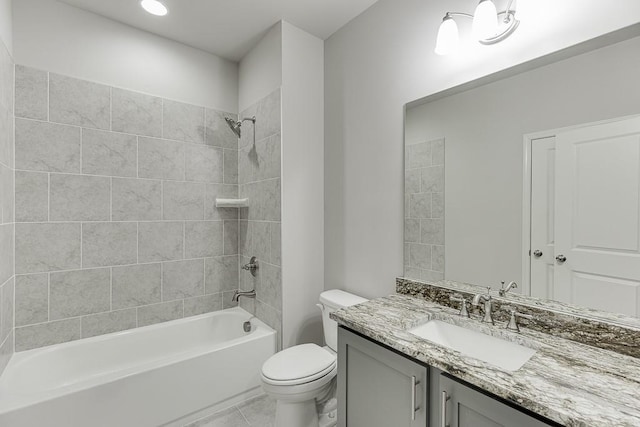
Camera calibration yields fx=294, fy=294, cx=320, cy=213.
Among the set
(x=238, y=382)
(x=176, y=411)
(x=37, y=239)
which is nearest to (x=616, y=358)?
(x=238, y=382)

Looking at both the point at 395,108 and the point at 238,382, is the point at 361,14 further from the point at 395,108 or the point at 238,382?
the point at 238,382

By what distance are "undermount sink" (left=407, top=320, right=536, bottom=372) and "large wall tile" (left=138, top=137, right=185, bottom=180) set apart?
2.13 metres

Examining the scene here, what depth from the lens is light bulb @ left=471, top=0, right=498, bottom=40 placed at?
1.25 m

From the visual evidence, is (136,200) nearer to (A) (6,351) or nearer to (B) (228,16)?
(A) (6,351)

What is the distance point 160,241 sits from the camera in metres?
2.36

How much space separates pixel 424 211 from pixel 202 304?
2.01 m

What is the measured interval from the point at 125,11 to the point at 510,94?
2482mm

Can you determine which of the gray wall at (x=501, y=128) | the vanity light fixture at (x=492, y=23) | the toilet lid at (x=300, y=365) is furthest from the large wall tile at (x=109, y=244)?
the vanity light fixture at (x=492, y=23)

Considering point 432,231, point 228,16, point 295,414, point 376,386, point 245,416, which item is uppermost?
point 228,16

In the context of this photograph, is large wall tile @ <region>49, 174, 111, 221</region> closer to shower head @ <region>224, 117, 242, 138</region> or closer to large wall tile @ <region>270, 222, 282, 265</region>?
shower head @ <region>224, 117, 242, 138</region>

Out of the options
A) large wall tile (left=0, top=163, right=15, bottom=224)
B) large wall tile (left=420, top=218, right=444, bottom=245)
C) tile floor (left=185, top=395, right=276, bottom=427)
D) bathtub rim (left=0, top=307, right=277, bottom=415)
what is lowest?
tile floor (left=185, top=395, right=276, bottom=427)

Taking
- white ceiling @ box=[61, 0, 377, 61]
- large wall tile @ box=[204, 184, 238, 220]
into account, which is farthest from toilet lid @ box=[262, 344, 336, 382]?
white ceiling @ box=[61, 0, 377, 61]

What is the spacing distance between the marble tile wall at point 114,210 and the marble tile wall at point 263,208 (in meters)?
0.17

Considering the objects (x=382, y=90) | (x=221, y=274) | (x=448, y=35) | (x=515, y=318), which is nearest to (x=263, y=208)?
(x=221, y=274)
